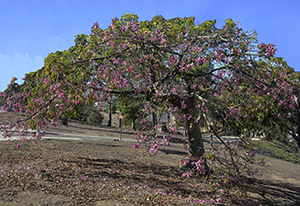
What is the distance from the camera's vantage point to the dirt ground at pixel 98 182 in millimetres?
6238

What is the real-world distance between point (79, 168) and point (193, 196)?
13.6ft

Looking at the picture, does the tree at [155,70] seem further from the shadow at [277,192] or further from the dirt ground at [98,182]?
the shadow at [277,192]

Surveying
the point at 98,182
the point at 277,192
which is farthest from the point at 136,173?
the point at 277,192

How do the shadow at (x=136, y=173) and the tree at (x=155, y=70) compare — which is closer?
the tree at (x=155, y=70)

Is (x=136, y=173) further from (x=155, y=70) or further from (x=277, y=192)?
(x=277, y=192)

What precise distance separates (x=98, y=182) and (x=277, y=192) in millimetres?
6738

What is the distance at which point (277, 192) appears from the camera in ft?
30.9

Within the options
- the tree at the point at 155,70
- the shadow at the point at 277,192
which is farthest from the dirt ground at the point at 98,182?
the tree at the point at 155,70

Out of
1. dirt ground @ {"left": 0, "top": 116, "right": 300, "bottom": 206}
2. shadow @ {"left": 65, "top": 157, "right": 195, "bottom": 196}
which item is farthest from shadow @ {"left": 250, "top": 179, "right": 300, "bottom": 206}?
shadow @ {"left": 65, "top": 157, "right": 195, "bottom": 196}

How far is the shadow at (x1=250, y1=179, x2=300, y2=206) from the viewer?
27.5ft

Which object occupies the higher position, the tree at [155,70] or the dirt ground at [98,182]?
the tree at [155,70]

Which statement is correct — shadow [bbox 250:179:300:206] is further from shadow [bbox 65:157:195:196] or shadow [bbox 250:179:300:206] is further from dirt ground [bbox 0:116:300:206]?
shadow [bbox 65:157:195:196]

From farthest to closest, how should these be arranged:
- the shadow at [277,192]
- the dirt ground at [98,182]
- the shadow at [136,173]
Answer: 1. the shadow at [277,192]
2. the shadow at [136,173]
3. the dirt ground at [98,182]

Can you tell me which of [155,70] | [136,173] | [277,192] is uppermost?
[155,70]
